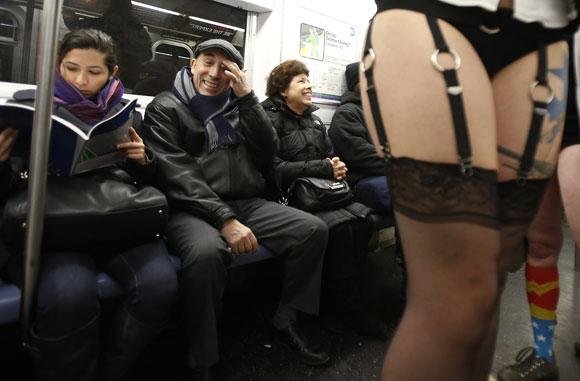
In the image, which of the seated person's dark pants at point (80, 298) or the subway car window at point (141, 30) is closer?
the seated person's dark pants at point (80, 298)

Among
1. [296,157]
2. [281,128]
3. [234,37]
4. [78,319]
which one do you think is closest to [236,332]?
[78,319]

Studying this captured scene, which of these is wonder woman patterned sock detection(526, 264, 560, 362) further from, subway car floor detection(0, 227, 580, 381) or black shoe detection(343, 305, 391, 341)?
black shoe detection(343, 305, 391, 341)

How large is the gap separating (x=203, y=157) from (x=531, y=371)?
5.99 ft

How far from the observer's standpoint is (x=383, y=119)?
648 mm

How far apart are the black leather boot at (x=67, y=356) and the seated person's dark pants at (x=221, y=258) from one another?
1.20ft

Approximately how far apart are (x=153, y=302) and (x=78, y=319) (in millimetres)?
247

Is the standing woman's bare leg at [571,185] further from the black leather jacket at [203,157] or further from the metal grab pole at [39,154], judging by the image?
the metal grab pole at [39,154]

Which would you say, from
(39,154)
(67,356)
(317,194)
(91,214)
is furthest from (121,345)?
(317,194)

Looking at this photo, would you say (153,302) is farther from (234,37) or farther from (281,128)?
(234,37)

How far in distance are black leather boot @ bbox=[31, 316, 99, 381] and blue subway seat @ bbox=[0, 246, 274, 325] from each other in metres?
0.10

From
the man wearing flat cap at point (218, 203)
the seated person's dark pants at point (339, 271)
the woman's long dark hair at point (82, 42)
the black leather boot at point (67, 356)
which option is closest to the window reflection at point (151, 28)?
the man wearing flat cap at point (218, 203)

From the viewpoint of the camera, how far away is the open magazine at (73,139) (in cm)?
122

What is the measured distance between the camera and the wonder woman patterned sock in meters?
1.52

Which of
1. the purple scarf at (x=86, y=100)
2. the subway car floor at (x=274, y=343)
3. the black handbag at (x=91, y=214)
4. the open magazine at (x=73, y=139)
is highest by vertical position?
the purple scarf at (x=86, y=100)
